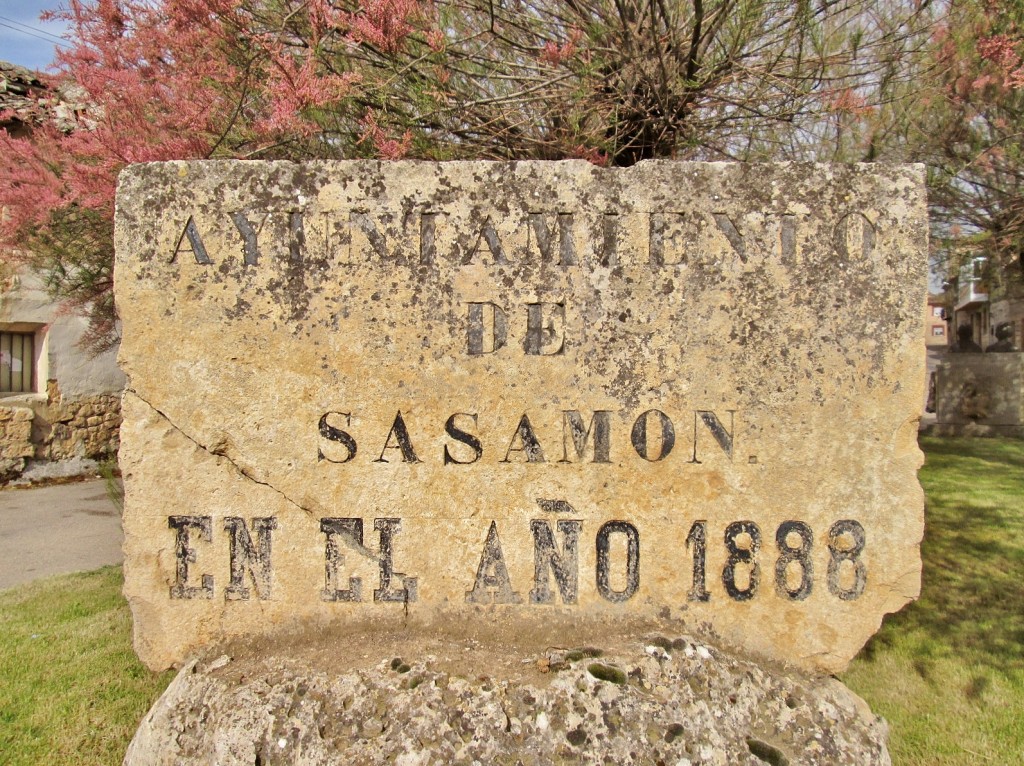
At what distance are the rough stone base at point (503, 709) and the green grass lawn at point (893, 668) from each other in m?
0.95

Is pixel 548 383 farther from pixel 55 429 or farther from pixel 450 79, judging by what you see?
pixel 55 429

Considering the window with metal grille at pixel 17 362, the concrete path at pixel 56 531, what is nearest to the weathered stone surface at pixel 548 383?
the concrete path at pixel 56 531

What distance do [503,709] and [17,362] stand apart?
8801mm

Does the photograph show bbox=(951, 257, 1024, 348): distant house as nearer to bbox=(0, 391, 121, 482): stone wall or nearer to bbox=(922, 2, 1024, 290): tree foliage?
bbox=(922, 2, 1024, 290): tree foliage

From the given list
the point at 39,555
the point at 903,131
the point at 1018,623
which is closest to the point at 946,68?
the point at 903,131

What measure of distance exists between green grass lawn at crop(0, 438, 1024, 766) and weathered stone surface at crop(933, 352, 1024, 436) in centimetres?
643

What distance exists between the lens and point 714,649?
7.66 ft

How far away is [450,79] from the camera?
3.79 metres

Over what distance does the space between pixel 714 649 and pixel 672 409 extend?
73 centimetres

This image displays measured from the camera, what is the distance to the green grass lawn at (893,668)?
2.99m

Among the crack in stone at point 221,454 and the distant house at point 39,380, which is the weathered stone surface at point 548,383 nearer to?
the crack in stone at point 221,454

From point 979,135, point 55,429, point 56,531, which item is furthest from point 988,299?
point 56,531

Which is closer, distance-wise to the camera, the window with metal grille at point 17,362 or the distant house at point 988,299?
the distant house at point 988,299

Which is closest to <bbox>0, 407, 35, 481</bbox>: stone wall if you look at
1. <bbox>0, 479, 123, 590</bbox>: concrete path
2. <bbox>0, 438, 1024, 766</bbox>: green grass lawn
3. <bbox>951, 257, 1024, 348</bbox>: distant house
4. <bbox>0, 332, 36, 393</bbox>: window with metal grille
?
<bbox>0, 479, 123, 590</bbox>: concrete path
